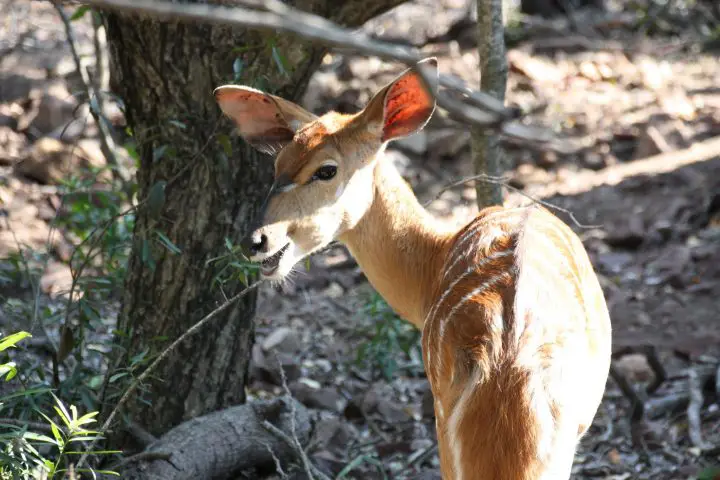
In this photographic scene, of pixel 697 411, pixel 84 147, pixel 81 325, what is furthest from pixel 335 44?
pixel 84 147

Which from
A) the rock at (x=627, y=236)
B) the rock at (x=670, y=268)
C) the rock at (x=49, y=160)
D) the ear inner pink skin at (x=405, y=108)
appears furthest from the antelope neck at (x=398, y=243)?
the rock at (x=49, y=160)

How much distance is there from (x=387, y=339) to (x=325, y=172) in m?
1.99

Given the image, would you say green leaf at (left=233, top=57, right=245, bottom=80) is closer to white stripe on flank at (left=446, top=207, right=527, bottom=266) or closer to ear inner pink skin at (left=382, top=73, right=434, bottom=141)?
ear inner pink skin at (left=382, top=73, right=434, bottom=141)

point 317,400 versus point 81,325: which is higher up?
point 81,325

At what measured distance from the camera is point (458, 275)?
358 centimetres

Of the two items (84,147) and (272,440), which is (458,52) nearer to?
(84,147)

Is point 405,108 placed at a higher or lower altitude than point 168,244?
higher

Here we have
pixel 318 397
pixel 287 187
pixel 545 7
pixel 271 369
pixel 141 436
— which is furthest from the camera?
pixel 545 7

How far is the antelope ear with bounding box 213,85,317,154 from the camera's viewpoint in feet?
13.4

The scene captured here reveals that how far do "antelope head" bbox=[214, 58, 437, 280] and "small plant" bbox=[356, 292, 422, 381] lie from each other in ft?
5.35

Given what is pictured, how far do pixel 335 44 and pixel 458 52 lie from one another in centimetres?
1074

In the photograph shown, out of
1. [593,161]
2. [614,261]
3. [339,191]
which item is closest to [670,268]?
[614,261]

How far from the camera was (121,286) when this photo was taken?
182 inches

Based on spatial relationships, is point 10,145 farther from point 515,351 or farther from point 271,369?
point 515,351
